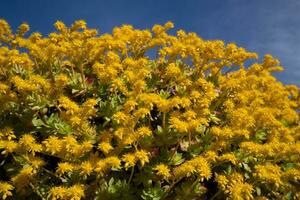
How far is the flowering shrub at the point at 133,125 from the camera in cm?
452

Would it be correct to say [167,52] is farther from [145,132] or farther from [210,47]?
[145,132]

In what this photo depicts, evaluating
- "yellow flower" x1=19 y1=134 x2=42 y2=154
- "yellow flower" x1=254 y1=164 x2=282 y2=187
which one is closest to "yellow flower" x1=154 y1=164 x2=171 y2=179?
"yellow flower" x1=254 y1=164 x2=282 y2=187

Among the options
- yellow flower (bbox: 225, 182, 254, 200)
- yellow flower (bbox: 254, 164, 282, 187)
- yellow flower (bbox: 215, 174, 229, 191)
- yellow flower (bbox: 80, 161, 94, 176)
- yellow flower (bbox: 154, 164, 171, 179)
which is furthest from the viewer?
yellow flower (bbox: 254, 164, 282, 187)

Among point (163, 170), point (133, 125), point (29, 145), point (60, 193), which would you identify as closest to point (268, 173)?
point (163, 170)

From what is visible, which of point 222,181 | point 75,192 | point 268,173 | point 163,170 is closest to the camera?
point 75,192

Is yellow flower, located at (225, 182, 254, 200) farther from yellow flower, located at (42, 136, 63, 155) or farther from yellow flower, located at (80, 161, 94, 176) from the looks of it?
yellow flower, located at (42, 136, 63, 155)

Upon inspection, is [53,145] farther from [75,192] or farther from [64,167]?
[75,192]

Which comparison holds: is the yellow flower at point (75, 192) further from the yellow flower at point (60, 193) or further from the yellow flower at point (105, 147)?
the yellow flower at point (105, 147)

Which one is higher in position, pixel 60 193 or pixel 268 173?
pixel 268 173

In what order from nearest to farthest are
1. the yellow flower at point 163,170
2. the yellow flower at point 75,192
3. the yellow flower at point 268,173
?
1. the yellow flower at point 75,192
2. the yellow flower at point 163,170
3. the yellow flower at point 268,173

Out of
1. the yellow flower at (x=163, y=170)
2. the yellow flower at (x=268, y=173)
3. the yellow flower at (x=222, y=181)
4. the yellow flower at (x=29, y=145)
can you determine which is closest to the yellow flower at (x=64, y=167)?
the yellow flower at (x=29, y=145)

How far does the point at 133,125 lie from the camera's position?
180 inches

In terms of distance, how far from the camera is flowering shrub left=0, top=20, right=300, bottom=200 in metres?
4.52

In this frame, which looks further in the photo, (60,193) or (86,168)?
(86,168)
